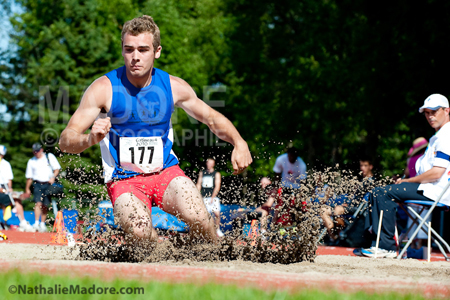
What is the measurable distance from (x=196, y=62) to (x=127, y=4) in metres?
5.18

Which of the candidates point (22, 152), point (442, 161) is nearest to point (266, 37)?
point (22, 152)

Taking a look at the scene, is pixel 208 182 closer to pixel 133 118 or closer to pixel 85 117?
pixel 133 118

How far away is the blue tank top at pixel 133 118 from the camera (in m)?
4.90

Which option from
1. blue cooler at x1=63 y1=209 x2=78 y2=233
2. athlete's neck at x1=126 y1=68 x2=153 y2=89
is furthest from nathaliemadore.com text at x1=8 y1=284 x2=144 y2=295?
blue cooler at x1=63 y1=209 x2=78 y2=233

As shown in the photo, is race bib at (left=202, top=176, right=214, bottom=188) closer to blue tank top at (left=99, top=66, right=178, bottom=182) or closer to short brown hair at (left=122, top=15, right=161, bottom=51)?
blue tank top at (left=99, top=66, right=178, bottom=182)

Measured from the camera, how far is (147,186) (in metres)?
5.04

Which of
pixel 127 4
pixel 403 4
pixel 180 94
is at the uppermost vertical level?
pixel 127 4

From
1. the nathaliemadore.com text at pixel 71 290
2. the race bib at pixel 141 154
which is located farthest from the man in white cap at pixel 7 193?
the nathaliemadore.com text at pixel 71 290

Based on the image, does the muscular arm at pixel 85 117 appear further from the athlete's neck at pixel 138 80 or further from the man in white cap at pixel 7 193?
the man in white cap at pixel 7 193

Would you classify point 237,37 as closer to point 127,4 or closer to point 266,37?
point 266,37

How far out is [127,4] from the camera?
3266cm

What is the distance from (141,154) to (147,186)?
305 mm

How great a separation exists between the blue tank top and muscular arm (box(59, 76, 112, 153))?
2.8 inches

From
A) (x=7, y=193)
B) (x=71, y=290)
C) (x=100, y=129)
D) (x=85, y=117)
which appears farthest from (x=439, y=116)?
(x=7, y=193)
